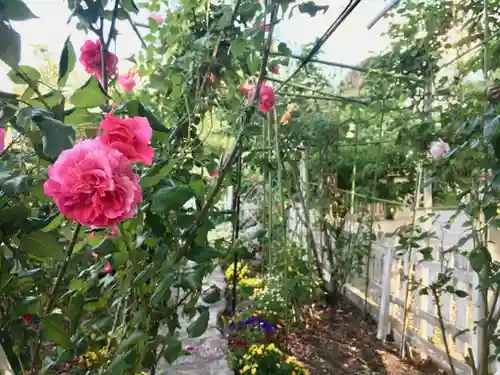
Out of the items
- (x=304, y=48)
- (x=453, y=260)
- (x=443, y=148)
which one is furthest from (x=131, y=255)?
(x=304, y=48)

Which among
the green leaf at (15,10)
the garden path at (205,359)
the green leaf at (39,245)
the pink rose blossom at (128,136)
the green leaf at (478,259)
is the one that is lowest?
the garden path at (205,359)

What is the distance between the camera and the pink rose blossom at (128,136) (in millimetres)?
587

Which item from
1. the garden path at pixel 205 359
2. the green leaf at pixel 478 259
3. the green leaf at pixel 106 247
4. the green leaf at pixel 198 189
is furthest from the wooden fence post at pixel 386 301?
the green leaf at pixel 106 247

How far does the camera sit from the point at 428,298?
2.65 metres

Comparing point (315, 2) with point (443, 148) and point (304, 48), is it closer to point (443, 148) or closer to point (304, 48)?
point (443, 148)

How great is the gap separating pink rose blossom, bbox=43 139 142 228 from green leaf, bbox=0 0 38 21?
14 cm

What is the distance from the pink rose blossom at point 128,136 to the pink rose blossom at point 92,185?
3 cm

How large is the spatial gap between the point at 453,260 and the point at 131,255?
2.03 m

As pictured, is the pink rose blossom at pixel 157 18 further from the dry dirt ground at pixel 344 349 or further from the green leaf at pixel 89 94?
the dry dirt ground at pixel 344 349

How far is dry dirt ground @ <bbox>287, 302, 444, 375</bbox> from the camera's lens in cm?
242

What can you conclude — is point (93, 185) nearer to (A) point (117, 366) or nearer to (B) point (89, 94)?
(B) point (89, 94)

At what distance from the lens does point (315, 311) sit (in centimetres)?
326

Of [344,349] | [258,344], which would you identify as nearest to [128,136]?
[258,344]

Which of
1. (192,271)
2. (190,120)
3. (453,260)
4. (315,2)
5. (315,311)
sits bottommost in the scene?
(315,311)
